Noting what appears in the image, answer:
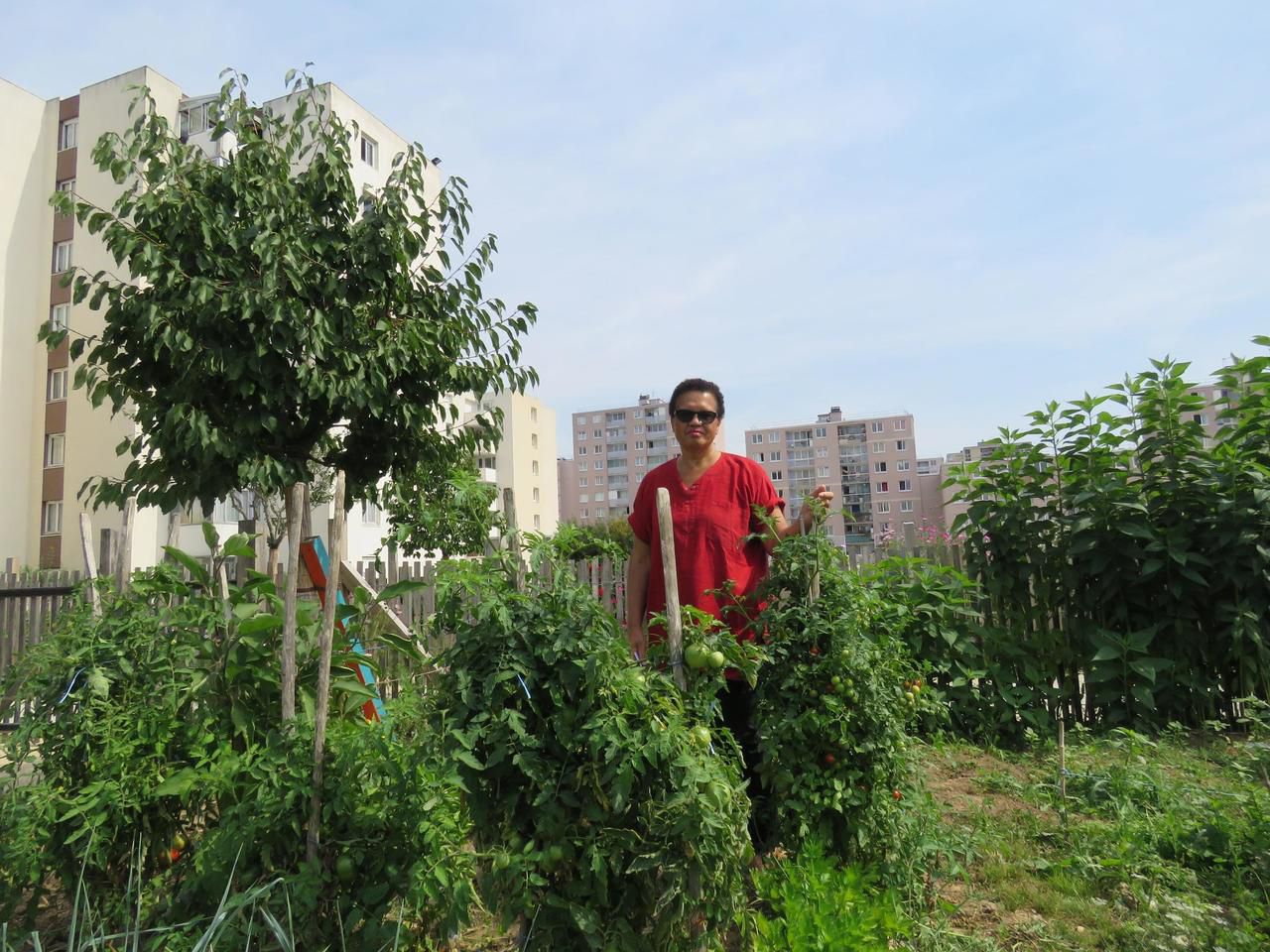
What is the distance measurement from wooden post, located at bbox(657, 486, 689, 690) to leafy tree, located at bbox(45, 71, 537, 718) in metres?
1.14

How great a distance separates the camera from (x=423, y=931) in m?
2.47

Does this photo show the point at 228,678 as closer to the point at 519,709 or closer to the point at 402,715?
the point at 402,715

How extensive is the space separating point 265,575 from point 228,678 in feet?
1.47

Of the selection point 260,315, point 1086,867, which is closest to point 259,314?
point 260,315

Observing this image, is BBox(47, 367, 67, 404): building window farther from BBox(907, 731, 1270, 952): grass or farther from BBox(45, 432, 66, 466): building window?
BBox(907, 731, 1270, 952): grass

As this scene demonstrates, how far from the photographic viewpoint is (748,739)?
3.09 metres

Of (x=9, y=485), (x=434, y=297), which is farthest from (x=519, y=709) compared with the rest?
(x=9, y=485)

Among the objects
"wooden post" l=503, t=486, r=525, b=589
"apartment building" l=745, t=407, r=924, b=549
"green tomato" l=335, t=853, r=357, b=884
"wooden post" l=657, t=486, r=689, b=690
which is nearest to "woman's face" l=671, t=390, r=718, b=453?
"wooden post" l=657, t=486, r=689, b=690

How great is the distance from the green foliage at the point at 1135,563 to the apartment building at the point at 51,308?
20.5 metres

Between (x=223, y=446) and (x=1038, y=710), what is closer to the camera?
(x=223, y=446)

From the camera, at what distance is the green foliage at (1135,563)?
16.6 ft

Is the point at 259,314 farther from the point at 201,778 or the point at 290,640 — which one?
the point at 201,778

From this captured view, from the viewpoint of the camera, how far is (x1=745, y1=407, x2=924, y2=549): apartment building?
88688 mm

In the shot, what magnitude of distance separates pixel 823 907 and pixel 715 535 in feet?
4.34
